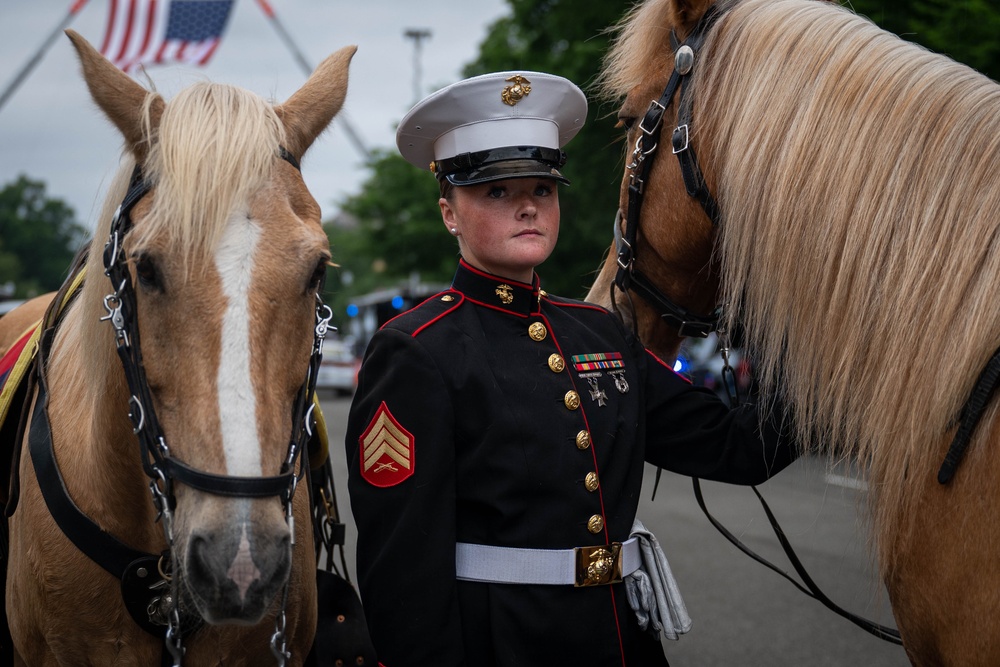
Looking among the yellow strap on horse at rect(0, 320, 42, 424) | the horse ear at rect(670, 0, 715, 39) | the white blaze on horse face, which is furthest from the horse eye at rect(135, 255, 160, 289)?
the horse ear at rect(670, 0, 715, 39)

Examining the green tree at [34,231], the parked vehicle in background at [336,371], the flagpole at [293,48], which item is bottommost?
the green tree at [34,231]

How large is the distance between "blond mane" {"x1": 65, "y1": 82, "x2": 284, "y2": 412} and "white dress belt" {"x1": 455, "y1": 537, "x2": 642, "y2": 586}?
0.92 meters

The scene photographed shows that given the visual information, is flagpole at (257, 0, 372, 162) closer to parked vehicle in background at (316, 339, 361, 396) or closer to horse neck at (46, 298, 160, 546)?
parked vehicle in background at (316, 339, 361, 396)

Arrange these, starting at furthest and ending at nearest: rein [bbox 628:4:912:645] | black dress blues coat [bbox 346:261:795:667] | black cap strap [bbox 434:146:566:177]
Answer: rein [bbox 628:4:912:645]
black cap strap [bbox 434:146:566:177]
black dress blues coat [bbox 346:261:795:667]

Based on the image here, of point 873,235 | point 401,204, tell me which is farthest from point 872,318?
point 401,204

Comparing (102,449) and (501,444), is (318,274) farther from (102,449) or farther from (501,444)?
(102,449)

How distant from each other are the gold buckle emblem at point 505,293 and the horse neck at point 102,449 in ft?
3.06

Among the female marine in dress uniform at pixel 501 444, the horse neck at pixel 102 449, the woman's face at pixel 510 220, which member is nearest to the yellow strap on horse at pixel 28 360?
the horse neck at pixel 102 449

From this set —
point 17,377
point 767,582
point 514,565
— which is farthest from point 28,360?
point 767,582

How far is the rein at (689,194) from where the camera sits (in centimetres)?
256

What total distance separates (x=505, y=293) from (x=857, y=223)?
0.86 meters

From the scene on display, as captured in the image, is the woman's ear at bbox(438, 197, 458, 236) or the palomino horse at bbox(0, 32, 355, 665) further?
the woman's ear at bbox(438, 197, 458, 236)

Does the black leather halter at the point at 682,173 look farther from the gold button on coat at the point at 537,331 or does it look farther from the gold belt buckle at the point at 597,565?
the gold belt buckle at the point at 597,565

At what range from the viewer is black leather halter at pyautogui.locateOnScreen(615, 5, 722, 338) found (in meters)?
2.56
